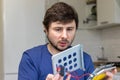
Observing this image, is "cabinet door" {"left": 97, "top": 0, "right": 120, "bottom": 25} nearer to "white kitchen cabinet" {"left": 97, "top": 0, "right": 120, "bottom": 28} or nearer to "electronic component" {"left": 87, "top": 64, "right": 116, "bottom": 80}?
"white kitchen cabinet" {"left": 97, "top": 0, "right": 120, "bottom": 28}

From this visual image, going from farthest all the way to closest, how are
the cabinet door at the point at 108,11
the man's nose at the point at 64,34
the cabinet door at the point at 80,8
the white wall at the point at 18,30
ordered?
the cabinet door at the point at 80,8, the cabinet door at the point at 108,11, the white wall at the point at 18,30, the man's nose at the point at 64,34

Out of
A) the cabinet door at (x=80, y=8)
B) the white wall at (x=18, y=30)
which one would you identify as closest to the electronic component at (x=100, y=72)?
the white wall at (x=18, y=30)

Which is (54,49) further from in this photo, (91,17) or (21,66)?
(91,17)

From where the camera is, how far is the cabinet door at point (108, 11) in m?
3.48

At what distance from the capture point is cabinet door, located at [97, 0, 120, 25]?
137 inches

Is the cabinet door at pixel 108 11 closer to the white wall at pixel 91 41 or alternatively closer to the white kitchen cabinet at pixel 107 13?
the white kitchen cabinet at pixel 107 13

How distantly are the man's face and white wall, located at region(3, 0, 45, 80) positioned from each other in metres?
2.05

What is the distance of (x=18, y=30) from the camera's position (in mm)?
3164

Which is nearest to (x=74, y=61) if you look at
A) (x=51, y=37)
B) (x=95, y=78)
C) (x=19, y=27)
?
(x=95, y=78)

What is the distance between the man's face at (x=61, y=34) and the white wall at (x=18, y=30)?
205 cm

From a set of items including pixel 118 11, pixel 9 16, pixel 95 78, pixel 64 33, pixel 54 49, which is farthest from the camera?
pixel 118 11

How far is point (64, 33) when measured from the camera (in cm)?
111

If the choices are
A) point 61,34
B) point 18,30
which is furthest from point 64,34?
point 18,30

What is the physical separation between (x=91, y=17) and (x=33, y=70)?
3.04 meters
